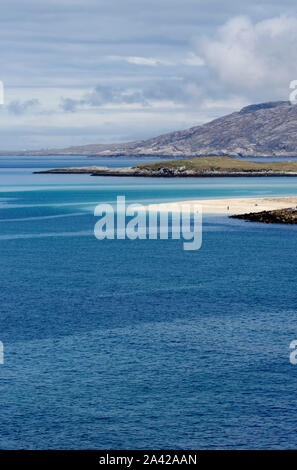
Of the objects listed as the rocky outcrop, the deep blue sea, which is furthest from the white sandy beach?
the deep blue sea

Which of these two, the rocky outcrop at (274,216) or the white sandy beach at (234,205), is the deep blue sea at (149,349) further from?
the white sandy beach at (234,205)

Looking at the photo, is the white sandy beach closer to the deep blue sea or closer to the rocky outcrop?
the rocky outcrop

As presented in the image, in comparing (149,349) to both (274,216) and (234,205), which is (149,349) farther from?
(234,205)

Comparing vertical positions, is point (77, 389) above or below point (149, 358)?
below

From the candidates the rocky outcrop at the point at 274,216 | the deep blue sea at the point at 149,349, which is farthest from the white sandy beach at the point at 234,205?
the deep blue sea at the point at 149,349

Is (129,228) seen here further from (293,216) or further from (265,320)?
(265,320)

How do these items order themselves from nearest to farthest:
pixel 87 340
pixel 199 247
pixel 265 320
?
pixel 87 340, pixel 265 320, pixel 199 247
